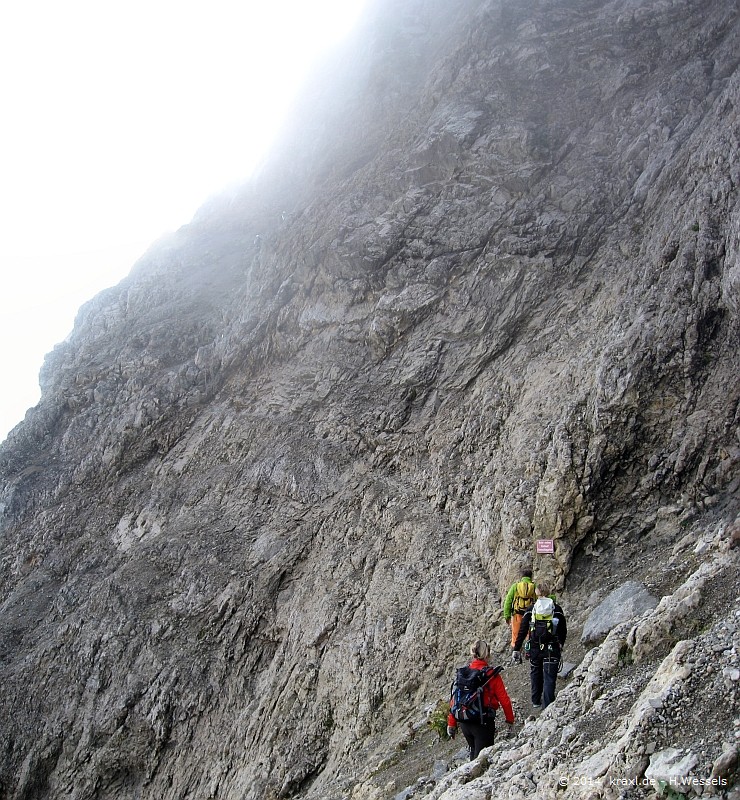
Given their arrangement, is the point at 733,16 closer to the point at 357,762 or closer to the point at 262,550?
the point at 262,550

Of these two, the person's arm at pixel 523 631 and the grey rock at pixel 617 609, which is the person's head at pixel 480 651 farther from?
the grey rock at pixel 617 609

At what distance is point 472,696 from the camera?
6812 mm

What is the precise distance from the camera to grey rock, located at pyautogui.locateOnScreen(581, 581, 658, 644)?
8.56 meters

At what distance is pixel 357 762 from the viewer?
33.7 feet

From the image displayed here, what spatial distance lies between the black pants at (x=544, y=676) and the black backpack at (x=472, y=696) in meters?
1.02

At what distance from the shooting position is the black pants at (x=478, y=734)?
7.00 m

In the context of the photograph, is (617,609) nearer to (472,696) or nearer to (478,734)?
(478,734)

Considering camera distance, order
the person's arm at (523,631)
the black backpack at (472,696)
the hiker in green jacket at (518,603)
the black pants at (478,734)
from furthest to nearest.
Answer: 1. the hiker in green jacket at (518,603)
2. the person's arm at (523,631)
3. the black pants at (478,734)
4. the black backpack at (472,696)

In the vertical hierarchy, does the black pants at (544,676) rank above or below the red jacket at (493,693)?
below

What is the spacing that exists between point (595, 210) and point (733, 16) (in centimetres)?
785

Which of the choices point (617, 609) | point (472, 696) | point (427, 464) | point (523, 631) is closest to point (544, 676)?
point (523, 631)

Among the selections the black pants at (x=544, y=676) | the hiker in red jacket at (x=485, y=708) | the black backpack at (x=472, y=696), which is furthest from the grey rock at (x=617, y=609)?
the black backpack at (x=472, y=696)

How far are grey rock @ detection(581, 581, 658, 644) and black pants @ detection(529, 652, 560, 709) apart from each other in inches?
57.3

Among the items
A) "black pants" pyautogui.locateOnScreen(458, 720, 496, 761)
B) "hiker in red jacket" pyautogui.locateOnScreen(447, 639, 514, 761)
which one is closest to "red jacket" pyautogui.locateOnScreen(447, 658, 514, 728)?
"hiker in red jacket" pyautogui.locateOnScreen(447, 639, 514, 761)
